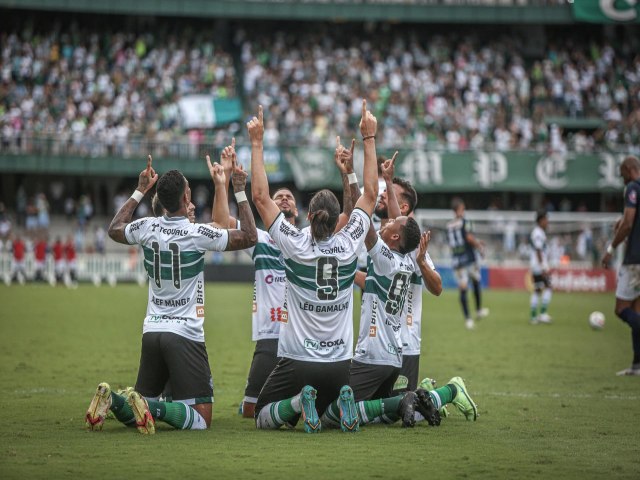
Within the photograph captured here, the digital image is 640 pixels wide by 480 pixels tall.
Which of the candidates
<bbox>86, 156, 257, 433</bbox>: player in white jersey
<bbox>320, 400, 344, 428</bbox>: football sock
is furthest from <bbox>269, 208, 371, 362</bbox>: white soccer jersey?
<bbox>320, 400, 344, 428</bbox>: football sock

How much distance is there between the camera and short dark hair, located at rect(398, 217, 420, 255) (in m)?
10.3

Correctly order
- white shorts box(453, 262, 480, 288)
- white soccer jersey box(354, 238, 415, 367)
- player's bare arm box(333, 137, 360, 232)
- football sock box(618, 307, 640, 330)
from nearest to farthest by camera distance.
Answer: player's bare arm box(333, 137, 360, 232)
white soccer jersey box(354, 238, 415, 367)
football sock box(618, 307, 640, 330)
white shorts box(453, 262, 480, 288)

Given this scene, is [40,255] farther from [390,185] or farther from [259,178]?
[259,178]

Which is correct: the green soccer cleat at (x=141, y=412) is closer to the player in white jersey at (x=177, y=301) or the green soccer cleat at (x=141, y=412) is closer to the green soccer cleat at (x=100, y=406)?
the player in white jersey at (x=177, y=301)

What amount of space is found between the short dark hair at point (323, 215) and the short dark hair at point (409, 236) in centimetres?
112

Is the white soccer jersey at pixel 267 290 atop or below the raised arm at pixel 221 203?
below

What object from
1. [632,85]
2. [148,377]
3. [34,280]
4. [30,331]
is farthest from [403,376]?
[632,85]

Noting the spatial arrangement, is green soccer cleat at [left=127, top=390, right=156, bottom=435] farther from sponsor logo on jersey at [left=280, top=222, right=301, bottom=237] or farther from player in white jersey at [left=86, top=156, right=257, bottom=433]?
sponsor logo on jersey at [left=280, top=222, right=301, bottom=237]

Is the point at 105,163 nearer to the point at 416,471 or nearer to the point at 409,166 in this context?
the point at 409,166

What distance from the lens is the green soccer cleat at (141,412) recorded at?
30.0 ft

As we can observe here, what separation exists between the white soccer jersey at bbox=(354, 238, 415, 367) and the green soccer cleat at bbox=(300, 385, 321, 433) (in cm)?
104

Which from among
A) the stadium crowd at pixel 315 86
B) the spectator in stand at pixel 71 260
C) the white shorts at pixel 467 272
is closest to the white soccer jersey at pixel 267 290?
the white shorts at pixel 467 272

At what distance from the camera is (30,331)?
21.0 meters

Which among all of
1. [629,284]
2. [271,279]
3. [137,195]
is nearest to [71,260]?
[629,284]
